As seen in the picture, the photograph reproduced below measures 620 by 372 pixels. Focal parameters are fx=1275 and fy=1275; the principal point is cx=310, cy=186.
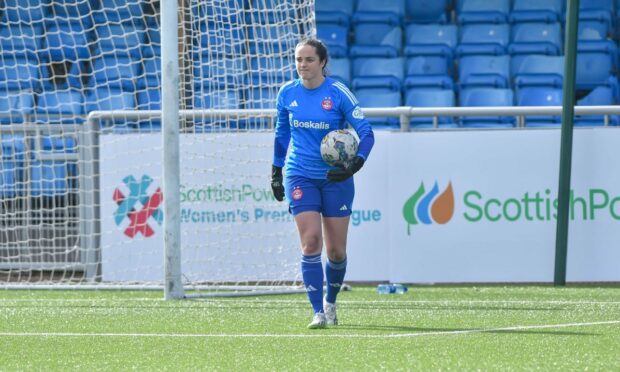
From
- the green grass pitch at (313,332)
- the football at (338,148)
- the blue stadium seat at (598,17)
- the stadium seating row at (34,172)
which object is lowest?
the green grass pitch at (313,332)

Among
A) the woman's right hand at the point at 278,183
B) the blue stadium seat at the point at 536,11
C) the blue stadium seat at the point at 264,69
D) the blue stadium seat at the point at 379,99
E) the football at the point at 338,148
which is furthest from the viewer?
the blue stadium seat at the point at 536,11

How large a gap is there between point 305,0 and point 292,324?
401 centimetres

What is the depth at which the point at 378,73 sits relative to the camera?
1664cm

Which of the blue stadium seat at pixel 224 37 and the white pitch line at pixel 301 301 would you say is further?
the blue stadium seat at pixel 224 37

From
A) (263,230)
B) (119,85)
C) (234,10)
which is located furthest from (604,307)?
(119,85)

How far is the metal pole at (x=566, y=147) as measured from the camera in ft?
38.5

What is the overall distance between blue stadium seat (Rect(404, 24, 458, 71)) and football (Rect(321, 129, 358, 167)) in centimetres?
879

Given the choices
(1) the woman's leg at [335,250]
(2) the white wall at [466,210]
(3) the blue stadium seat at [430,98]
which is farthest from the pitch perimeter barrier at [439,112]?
(1) the woman's leg at [335,250]

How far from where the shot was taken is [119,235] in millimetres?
12398

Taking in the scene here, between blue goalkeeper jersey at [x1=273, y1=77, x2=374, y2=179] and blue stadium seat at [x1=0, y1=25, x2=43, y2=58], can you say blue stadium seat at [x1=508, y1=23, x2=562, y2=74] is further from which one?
blue goalkeeper jersey at [x1=273, y1=77, x2=374, y2=179]

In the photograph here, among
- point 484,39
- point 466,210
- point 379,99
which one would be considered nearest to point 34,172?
point 466,210

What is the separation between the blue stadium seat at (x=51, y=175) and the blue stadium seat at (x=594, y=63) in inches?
274

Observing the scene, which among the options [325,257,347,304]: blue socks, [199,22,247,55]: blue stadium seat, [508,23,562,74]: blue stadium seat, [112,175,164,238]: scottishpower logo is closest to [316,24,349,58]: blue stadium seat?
[508,23,562,74]: blue stadium seat

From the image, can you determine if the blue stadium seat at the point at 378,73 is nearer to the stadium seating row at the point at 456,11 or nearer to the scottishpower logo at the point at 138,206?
the stadium seating row at the point at 456,11
